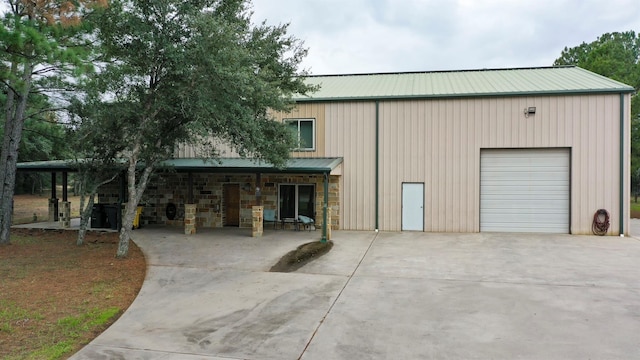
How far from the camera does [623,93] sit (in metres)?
12.9

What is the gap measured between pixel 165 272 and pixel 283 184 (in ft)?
22.5

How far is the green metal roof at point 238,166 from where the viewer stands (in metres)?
12.6

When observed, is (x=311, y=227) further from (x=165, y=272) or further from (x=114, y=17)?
(x=114, y=17)

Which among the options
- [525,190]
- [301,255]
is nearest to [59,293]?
[301,255]

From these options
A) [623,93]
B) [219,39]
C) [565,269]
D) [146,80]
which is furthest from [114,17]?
[623,93]

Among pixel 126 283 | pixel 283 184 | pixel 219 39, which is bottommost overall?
pixel 126 283

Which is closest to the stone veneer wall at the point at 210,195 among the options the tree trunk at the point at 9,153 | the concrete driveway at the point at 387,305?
the concrete driveway at the point at 387,305

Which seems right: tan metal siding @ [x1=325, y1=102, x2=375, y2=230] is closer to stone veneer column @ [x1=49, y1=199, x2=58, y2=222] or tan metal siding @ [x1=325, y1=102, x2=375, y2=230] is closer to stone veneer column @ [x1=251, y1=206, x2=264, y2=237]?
stone veneer column @ [x1=251, y1=206, x2=264, y2=237]

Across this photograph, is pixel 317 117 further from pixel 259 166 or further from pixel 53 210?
pixel 53 210

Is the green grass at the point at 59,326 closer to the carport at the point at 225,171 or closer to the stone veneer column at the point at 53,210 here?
the carport at the point at 225,171

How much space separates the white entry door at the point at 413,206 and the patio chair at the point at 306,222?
319 cm

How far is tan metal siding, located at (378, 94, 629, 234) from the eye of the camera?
13234 mm

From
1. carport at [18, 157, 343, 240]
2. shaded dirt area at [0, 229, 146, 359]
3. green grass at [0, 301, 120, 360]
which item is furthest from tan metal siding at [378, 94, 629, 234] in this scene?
green grass at [0, 301, 120, 360]

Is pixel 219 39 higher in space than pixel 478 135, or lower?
higher
